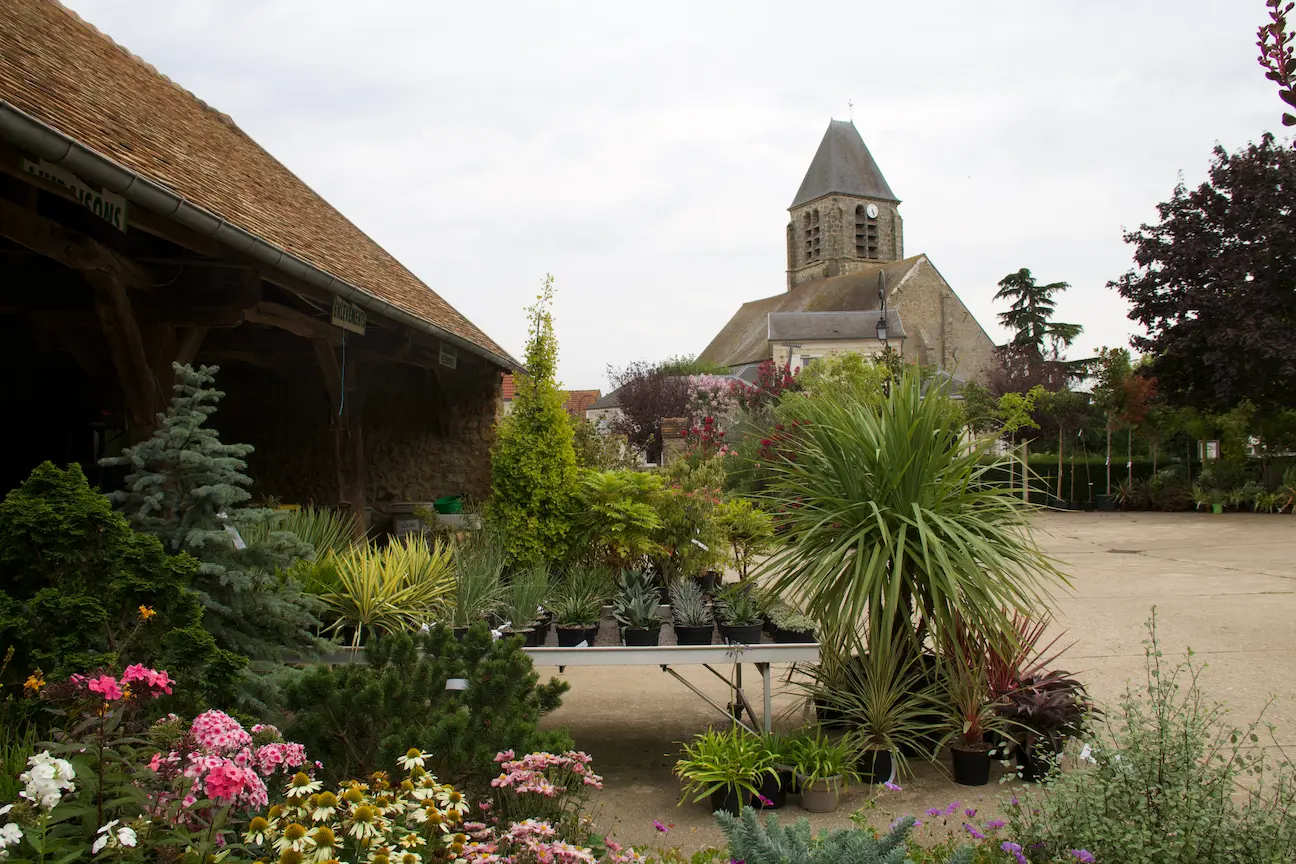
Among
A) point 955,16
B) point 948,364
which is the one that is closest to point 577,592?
point 955,16

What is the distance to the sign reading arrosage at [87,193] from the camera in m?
3.29

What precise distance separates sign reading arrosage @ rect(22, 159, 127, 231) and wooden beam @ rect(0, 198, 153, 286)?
307mm

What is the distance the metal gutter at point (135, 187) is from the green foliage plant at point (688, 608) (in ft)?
8.34

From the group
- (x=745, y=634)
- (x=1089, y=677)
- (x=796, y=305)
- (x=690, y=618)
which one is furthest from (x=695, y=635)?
(x=796, y=305)

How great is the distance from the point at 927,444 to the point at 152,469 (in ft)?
10.2

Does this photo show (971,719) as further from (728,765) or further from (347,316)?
(347,316)

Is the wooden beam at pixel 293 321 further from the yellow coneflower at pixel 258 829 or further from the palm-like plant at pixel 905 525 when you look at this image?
the yellow coneflower at pixel 258 829

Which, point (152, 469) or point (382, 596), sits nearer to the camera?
point (152, 469)

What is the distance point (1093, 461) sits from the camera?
74.6 feet

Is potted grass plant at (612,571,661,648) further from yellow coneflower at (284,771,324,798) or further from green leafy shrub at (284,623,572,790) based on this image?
yellow coneflower at (284,771,324,798)

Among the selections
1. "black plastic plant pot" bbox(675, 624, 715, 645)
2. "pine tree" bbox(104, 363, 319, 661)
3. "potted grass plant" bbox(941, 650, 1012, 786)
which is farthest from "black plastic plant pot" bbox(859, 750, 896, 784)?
"pine tree" bbox(104, 363, 319, 661)

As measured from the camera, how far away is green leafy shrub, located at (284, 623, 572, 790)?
251 centimetres

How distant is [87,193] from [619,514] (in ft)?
9.32

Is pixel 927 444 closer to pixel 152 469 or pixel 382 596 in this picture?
pixel 382 596
